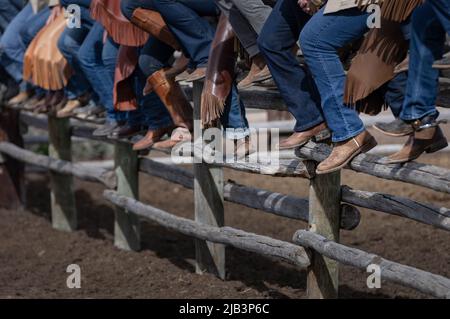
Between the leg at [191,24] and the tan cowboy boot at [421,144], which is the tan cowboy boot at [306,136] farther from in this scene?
the leg at [191,24]

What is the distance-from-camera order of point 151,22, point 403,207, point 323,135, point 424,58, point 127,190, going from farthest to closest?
1. point 127,190
2. point 151,22
3. point 323,135
4. point 403,207
5. point 424,58

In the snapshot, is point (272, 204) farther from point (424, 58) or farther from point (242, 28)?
point (424, 58)

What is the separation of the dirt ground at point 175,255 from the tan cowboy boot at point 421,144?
5.33 feet

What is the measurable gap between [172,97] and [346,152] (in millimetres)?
1725

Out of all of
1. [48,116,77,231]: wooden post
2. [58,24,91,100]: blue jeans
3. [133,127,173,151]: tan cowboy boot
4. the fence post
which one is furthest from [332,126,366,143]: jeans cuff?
the fence post

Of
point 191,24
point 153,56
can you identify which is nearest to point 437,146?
point 191,24

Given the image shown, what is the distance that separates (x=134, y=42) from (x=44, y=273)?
1.84 m

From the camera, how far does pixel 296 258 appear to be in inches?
204

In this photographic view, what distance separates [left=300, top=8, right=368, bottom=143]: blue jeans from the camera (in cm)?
434

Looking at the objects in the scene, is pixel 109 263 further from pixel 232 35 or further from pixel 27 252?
pixel 232 35

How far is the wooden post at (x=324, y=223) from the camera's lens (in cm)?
512

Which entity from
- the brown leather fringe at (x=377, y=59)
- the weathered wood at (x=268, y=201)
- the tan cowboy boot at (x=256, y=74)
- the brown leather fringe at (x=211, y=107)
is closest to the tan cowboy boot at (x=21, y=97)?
the weathered wood at (x=268, y=201)

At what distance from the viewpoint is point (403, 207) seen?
461 centimetres
